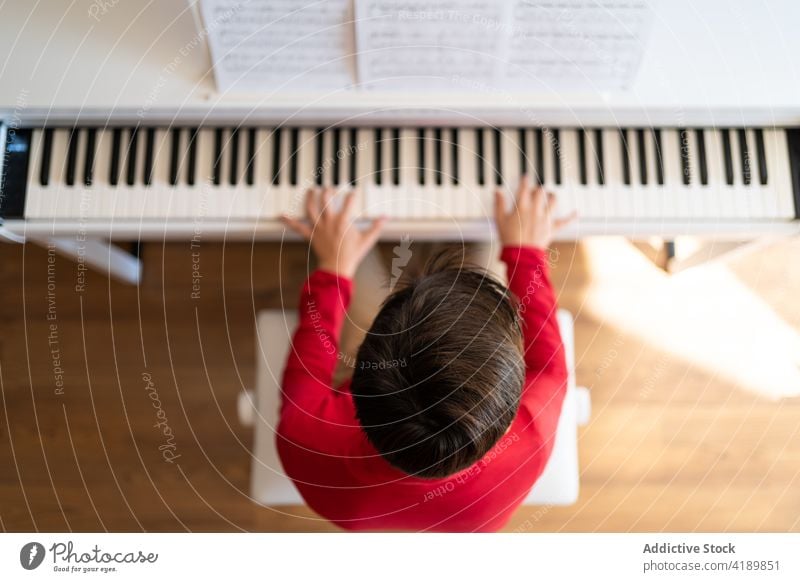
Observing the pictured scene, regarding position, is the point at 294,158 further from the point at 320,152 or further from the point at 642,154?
the point at 642,154

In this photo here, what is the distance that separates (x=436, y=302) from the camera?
0.71m

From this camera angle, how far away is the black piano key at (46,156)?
0.92 metres

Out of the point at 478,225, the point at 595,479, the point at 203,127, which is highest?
the point at 203,127

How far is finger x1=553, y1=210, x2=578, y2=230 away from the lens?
0.94m

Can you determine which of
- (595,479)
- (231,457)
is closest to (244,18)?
(231,457)

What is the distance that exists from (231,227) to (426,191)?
31 cm

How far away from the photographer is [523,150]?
3.09 feet

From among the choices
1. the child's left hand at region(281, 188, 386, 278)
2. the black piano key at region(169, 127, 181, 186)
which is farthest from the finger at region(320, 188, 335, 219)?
the black piano key at region(169, 127, 181, 186)

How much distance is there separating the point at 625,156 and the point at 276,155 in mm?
545

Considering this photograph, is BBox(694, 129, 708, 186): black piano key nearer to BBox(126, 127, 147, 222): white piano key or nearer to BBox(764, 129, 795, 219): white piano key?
BBox(764, 129, 795, 219): white piano key

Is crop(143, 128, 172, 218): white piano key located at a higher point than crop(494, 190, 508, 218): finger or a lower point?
higher

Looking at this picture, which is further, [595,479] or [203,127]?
[595,479]

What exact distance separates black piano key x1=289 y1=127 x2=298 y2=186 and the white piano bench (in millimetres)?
224
